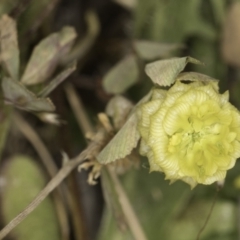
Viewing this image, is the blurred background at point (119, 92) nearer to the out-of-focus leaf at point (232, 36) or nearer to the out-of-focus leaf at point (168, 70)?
the out-of-focus leaf at point (232, 36)

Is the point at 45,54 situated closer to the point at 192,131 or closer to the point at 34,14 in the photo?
the point at 34,14

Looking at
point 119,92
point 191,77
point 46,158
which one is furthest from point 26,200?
point 191,77

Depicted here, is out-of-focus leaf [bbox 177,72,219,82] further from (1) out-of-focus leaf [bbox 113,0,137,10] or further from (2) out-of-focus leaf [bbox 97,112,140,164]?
(1) out-of-focus leaf [bbox 113,0,137,10]

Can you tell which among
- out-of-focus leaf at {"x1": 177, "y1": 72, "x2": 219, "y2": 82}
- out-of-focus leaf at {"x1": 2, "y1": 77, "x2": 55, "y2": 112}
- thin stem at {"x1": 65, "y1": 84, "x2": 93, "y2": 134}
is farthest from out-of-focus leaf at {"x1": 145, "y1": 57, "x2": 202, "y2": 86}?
thin stem at {"x1": 65, "y1": 84, "x2": 93, "y2": 134}

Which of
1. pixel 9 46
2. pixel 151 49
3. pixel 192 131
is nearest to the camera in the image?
pixel 192 131

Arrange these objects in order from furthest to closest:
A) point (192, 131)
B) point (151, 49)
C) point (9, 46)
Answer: point (151, 49), point (9, 46), point (192, 131)

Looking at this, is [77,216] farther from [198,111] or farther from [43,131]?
[198,111]
